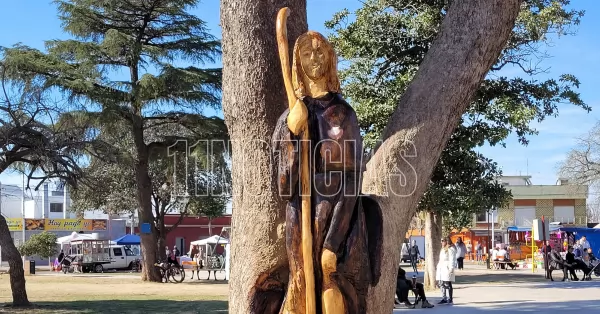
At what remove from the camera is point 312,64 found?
450 cm

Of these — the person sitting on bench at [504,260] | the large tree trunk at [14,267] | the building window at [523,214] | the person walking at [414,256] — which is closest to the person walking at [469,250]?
the building window at [523,214]

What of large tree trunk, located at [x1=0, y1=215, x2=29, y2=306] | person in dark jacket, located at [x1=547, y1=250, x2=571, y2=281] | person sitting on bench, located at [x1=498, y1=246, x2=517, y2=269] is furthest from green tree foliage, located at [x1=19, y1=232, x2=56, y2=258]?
person in dark jacket, located at [x1=547, y1=250, x2=571, y2=281]

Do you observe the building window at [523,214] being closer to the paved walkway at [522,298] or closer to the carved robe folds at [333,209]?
the paved walkway at [522,298]

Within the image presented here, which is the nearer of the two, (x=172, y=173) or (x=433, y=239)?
(x=433, y=239)

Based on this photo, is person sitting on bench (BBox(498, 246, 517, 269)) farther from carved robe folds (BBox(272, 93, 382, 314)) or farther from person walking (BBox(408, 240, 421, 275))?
carved robe folds (BBox(272, 93, 382, 314))

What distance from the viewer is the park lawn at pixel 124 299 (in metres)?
15.3

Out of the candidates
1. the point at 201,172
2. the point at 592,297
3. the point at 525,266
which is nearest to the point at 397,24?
the point at 592,297

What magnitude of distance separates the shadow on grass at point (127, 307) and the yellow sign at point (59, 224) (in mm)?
39178

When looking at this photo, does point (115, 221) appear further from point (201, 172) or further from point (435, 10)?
point (435, 10)

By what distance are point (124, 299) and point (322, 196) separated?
1505 cm

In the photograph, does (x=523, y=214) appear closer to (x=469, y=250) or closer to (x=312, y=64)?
(x=469, y=250)

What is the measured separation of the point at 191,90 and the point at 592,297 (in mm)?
15034

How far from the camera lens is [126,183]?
38.5 m

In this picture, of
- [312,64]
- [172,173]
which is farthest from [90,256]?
[312,64]
